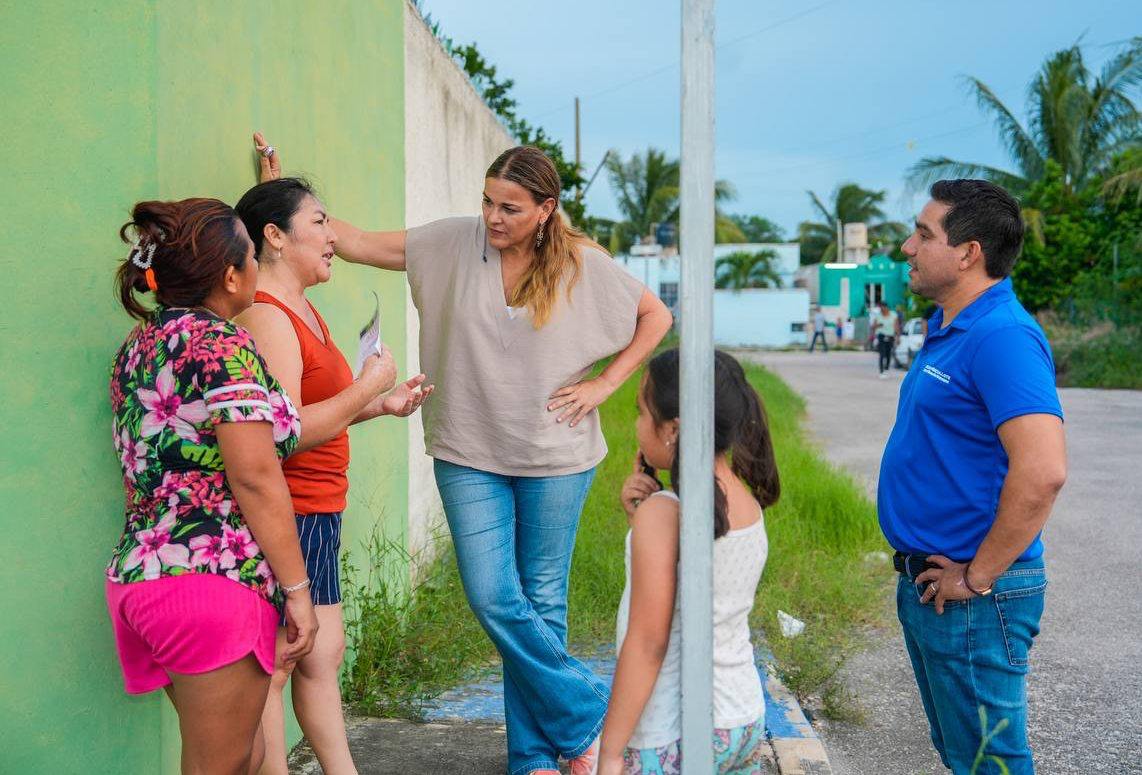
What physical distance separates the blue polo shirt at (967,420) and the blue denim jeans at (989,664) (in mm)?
100

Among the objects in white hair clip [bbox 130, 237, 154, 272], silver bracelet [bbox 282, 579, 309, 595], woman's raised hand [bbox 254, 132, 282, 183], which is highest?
woman's raised hand [bbox 254, 132, 282, 183]

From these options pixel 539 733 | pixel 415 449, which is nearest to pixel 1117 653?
pixel 539 733

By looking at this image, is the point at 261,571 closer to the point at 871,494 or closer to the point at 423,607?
the point at 423,607

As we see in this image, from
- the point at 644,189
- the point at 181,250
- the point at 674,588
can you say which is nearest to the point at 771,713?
the point at 674,588

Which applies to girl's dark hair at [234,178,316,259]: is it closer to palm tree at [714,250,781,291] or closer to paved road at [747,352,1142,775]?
paved road at [747,352,1142,775]

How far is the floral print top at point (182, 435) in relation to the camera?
207cm

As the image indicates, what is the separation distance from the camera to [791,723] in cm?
402

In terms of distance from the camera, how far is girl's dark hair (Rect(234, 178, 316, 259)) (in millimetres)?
2695

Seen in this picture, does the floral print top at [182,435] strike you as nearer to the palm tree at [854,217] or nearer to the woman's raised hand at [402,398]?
the woman's raised hand at [402,398]

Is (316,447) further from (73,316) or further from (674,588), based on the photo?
(674,588)

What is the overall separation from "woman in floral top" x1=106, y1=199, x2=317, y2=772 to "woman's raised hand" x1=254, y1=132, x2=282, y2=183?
1080mm

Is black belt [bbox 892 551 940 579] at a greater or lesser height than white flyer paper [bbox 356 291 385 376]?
lesser

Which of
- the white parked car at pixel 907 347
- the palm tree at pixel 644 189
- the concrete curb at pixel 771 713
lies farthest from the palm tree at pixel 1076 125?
the concrete curb at pixel 771 713

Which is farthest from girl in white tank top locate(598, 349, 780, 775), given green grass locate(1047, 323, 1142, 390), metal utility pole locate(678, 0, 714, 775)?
green grass locate(1047, 323, 1142, 390)
